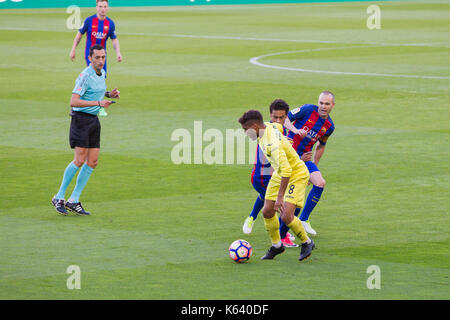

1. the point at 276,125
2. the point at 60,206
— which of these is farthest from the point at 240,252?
the point at 60,206

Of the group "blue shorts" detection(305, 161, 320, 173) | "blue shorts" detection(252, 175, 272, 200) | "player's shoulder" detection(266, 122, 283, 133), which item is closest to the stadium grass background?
"blue shorts" detection(252, 175, 272, 200)

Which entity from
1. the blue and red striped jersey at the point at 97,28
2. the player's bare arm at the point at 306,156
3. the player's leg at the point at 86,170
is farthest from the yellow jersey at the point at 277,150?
the blue and red striped jersey at the point at 97,28

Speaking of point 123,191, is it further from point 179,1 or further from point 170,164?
point 179,1

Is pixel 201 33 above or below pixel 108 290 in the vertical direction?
above

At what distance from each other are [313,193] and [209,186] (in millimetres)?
2741

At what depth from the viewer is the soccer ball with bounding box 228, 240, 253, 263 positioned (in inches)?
359

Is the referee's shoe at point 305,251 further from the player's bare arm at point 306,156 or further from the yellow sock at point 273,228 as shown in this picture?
the player's bare arm at point 306,156

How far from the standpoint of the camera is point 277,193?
30.6 feet

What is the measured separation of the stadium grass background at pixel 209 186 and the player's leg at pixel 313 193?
0.99ft

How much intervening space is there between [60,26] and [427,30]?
18.4m

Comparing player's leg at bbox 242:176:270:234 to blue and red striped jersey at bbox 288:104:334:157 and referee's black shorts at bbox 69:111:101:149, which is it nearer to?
blue and red striped jersey at bbox 288:104:334:157

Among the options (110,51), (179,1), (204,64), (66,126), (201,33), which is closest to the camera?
(66,126)

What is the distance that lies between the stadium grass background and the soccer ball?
108mm

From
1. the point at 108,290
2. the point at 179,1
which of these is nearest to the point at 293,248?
the point at 108,290
